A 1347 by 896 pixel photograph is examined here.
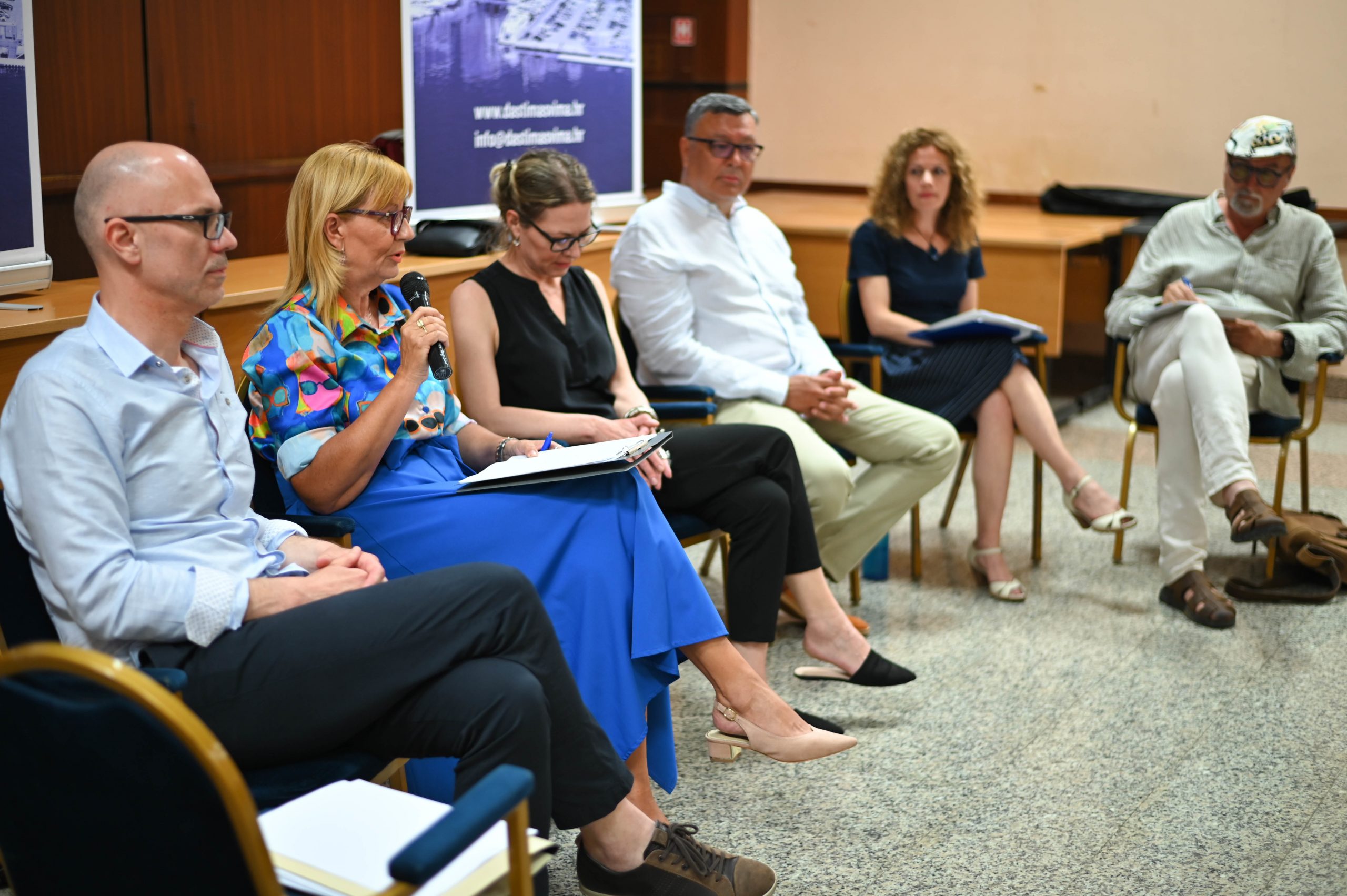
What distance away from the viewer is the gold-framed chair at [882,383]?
11.3 feet

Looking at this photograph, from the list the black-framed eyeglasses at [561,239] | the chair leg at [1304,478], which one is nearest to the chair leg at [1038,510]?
the chair leg at [1304,478]

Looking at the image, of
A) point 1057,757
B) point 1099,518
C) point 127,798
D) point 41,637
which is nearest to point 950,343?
point 1099,518

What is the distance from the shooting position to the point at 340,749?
1.63 m

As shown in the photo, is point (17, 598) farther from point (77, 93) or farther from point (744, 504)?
point (77, 93)

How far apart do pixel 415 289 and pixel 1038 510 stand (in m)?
2.10

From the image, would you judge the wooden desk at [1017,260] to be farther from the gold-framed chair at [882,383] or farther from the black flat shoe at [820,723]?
the black flat shoe at [820,723]

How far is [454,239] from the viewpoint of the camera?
3.38 meters

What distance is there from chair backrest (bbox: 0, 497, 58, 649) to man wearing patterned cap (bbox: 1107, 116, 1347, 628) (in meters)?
2.70

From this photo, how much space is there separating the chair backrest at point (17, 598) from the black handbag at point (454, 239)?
1889mm

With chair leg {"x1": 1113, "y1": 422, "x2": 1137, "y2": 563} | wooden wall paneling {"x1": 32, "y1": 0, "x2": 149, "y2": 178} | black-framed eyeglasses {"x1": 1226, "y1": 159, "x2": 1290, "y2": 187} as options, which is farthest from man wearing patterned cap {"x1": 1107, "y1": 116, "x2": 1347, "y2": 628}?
wooden wall paneling {"x1": 32, "y1": 0, "x2": 149, "y2": 178}

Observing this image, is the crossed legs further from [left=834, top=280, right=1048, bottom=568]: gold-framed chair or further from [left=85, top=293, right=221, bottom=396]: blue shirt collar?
[left=85, top=293, right=221, bottom=396]: blue shirt collar

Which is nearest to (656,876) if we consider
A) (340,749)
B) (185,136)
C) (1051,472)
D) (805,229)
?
(340,749)

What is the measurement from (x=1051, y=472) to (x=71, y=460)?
3.73 m

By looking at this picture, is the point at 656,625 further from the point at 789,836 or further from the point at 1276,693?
the point at 1276,693
